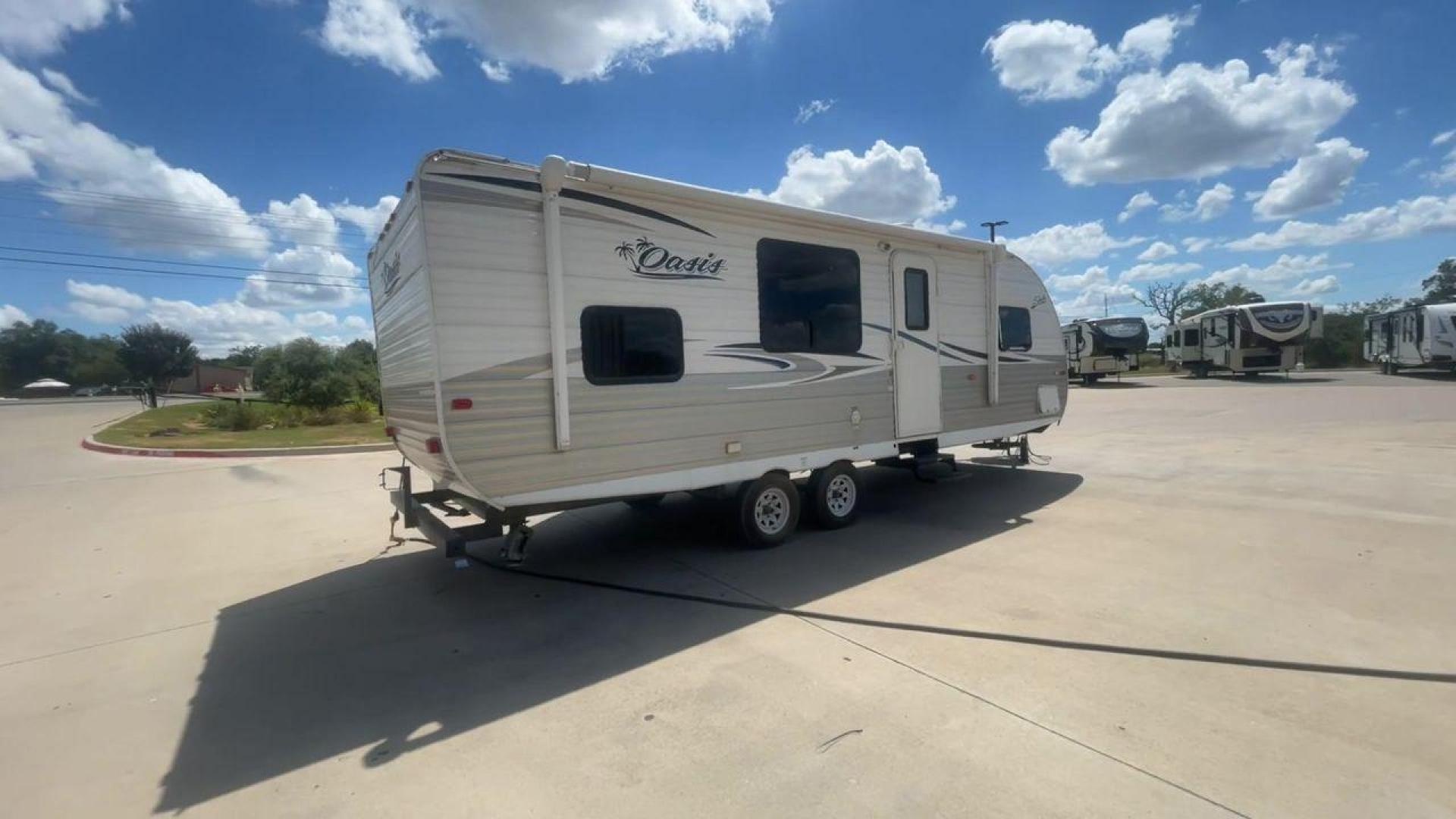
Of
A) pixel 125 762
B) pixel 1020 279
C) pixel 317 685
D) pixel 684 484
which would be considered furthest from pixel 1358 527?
pixel 125 762

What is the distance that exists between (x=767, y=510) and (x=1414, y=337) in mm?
36139

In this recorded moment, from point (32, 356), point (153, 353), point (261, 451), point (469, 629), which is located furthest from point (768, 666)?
point (32, 356)

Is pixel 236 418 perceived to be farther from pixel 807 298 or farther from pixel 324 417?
pixel 807 298

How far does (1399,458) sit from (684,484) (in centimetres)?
1095

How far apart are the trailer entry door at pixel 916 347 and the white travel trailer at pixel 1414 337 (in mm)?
31170

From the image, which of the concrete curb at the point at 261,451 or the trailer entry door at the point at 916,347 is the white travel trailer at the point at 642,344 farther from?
the concrete curb at the point at 261,451

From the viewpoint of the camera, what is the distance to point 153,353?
66375mm

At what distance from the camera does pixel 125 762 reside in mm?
3273

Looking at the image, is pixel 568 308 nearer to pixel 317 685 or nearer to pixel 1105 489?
pixel 317 685

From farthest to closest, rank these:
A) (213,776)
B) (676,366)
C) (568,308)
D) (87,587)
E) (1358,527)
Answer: (1358,527) < (87,587) < (676,366) < (568,308) < (213,776)

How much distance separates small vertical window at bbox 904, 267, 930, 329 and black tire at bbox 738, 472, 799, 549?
2454 millimetres

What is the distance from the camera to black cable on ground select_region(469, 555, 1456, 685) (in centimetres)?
366

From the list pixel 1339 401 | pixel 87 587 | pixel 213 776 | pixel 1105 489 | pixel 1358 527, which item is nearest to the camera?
pixel 213 776

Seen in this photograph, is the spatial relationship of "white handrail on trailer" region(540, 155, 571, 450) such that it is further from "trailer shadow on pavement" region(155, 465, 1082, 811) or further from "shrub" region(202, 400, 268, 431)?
"shrub" region(202, 400, 268, 431)
